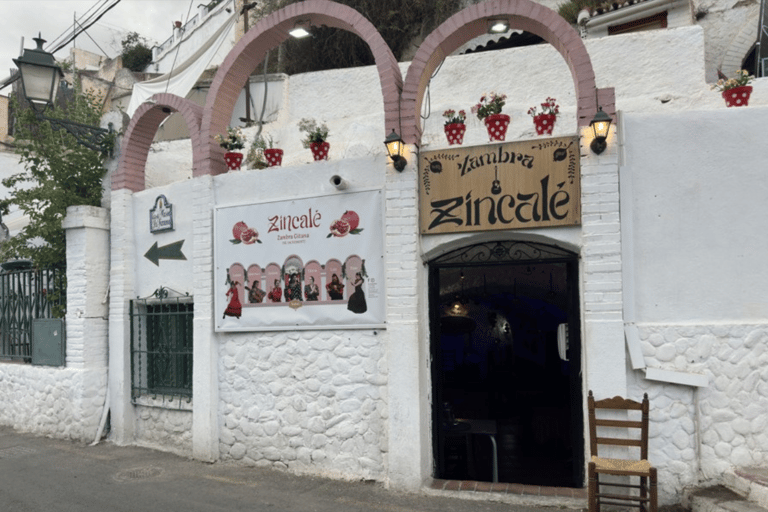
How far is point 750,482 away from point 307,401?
14.7 feet

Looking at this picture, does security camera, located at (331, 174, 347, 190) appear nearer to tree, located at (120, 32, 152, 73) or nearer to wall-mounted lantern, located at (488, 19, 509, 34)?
wall-mounted lantern, located at (488, 19, 509, 34)

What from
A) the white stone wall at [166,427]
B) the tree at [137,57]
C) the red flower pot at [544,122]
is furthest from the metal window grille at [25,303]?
the tree at [137,57]

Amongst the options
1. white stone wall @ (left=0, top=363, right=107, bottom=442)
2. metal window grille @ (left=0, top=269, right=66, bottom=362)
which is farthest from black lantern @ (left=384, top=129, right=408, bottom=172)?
metal window grille @ (left=0, top=269, right=66, bottom=362)

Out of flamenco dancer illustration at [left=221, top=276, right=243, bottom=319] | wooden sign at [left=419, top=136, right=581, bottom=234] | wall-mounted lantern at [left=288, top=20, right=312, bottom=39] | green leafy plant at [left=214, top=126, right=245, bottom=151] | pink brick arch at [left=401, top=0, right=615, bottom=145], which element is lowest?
flamenco dancer illustration at [left=221, top=276, right=243, bottom=319]

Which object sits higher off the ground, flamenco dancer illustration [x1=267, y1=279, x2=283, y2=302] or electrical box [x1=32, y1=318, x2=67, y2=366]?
flamenco dancer illustration [x1=267, y1=279, x2=283, y2=302]

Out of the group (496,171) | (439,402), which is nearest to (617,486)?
(439,402)

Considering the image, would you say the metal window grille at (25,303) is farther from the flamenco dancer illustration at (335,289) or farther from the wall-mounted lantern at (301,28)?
the wall-mounted lantern at (301,28)

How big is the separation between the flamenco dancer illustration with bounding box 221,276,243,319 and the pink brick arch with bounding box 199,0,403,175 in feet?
5.14

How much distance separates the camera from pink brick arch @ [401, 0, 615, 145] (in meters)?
6.16

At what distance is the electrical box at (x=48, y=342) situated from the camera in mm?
9062

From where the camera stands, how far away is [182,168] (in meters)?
10.3

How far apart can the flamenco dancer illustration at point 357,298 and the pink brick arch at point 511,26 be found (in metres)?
1.66

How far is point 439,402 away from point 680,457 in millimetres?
2473

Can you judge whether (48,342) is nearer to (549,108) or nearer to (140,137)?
(140,137)
